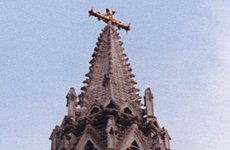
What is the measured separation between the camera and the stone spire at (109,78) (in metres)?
44.6

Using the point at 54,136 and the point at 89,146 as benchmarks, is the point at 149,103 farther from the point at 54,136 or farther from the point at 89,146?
the point at 89,146

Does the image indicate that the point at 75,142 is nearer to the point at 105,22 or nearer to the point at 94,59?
the point at 94,59

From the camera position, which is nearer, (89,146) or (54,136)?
(89,146)

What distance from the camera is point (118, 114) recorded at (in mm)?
42625

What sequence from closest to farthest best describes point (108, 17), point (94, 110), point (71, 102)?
1. point (94, 110)
2. point (71, 102)
3. point (108, 17)

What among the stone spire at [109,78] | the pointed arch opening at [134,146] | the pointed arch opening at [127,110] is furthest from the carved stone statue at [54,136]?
the pointed arch opening at [134,146]

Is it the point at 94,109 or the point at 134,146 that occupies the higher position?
the point at 94,109

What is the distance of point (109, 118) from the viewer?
1658 inches

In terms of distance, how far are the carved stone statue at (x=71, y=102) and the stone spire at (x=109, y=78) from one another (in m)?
0.59

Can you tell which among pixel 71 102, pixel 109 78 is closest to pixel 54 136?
pixel 71 102

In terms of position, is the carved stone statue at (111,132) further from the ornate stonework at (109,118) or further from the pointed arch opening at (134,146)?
the pointed arch opening at (134,146)

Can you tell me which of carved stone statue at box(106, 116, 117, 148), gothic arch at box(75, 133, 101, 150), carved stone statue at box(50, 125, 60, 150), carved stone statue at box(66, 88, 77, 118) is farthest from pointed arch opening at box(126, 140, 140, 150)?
carved stone statue at box(50, 125, 60, 150)

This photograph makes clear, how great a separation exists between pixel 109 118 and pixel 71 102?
293 centimetres

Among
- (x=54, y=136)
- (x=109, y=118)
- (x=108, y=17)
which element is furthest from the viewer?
(x=108, y=17)
